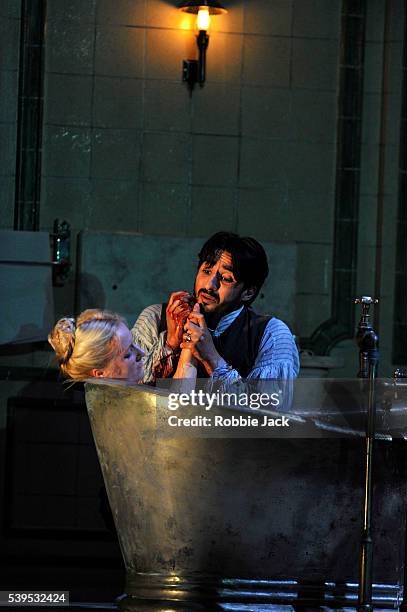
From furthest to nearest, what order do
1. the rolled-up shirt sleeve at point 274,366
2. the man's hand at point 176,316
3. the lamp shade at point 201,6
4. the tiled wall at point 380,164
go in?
the tiled wall at point 380,164 → the lamp shade at point 201,6 → the man's hand at point 176,316 → the rolled-up shirt sleeve at point 274,366

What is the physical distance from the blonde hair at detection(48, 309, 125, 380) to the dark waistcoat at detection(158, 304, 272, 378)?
1.30 ft

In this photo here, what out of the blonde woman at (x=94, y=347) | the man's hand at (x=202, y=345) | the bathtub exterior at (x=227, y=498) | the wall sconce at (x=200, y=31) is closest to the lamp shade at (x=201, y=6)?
the wall sconce at (x=200, y=31)

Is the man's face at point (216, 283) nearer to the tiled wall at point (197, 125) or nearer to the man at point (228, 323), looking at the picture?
the man at point (228, 323)

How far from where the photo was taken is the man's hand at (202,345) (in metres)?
2.60

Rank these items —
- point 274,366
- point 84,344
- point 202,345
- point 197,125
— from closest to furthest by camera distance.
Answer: point 84,344
point 202,345
point 274,366
point 197,125

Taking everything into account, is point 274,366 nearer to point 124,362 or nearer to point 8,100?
point 124,362

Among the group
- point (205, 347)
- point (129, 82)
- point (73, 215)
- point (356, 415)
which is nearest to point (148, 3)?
point (129, 82)

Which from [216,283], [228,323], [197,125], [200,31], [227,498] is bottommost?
[227,498]

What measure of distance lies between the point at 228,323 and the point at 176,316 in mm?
176

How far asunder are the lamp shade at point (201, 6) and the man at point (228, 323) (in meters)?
1.36

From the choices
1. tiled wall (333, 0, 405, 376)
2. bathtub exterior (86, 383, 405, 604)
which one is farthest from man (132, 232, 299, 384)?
tiled wall (333, 0, 405, 376)

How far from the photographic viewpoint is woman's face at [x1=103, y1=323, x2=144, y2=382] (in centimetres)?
246

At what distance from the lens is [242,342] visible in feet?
9.21

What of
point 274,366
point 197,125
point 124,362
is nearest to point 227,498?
point 124,362
